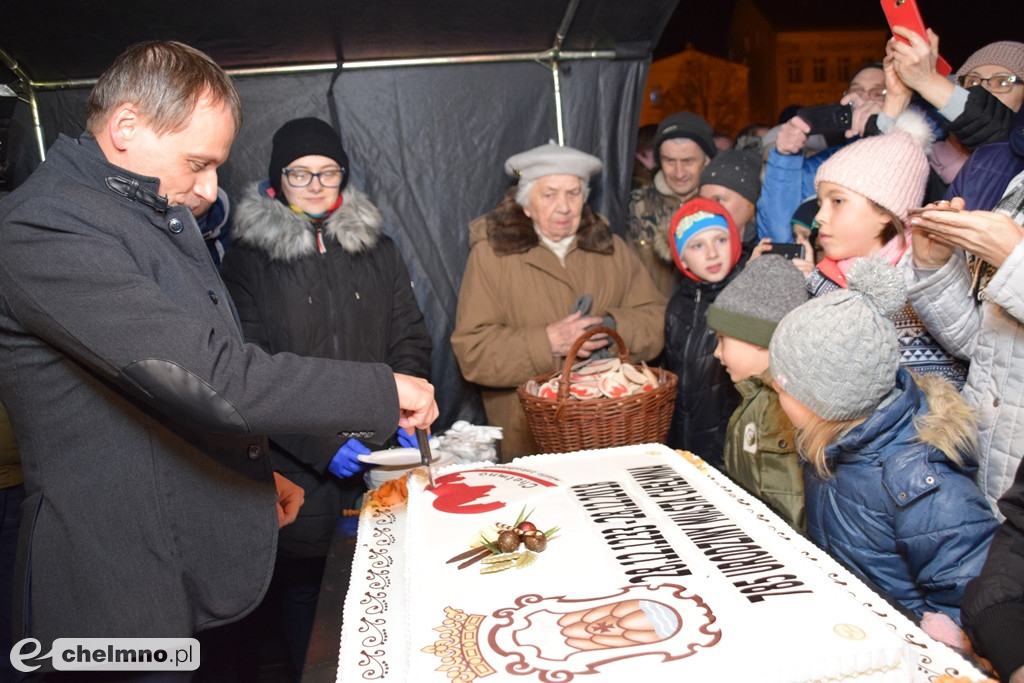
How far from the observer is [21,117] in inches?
133

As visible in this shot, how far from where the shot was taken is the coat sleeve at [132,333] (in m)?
1.29

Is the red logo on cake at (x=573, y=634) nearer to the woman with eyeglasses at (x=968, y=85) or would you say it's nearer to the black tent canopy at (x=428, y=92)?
the woman with eyeglasses at (x=968, y=85)

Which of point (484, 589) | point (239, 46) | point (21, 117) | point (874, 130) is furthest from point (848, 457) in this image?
point (21, 117)

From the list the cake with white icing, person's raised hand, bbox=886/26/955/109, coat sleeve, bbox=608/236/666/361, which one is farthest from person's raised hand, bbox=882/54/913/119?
the cake with white icing

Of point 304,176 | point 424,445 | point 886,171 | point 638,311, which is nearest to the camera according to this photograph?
point 424,445

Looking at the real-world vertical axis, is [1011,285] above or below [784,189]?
below

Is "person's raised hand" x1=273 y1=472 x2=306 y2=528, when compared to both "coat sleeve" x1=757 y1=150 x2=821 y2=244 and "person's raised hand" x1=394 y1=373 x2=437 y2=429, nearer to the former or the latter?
"person's raised hand" x1=394 y1=373 x2=437 y2=429

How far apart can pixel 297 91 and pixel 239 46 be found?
0.36 metres

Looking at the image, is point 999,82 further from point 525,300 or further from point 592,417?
point 525,300

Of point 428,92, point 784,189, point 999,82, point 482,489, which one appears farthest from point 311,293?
point 999,82

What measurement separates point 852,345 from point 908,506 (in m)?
0.36

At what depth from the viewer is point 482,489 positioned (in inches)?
74.0

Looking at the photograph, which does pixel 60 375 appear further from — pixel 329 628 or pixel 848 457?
pixel 848 457

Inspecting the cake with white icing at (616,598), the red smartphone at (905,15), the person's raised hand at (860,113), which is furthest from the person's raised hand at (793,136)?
the cake with white icing at (616,598)
